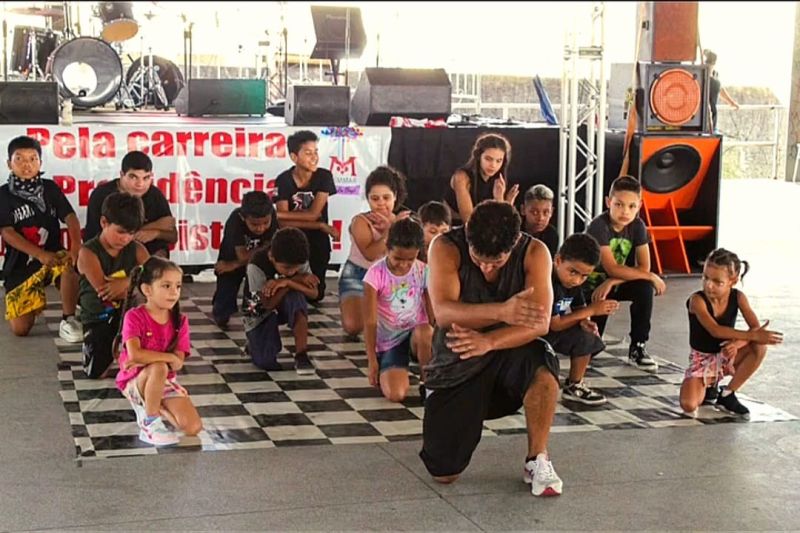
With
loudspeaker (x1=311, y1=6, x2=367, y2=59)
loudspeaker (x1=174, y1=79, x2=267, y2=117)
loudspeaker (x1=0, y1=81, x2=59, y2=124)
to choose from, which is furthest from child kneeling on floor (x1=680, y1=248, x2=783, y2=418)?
loudspeaker (x1=311, y1=6, x2=367, y2=59)

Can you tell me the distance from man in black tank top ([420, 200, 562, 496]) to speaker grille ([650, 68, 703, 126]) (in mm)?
→ 4842

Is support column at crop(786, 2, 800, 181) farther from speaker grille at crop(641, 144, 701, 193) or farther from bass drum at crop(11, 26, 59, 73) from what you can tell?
bass drum at crop(11, 26, 59, 73)

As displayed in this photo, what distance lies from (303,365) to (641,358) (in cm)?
162

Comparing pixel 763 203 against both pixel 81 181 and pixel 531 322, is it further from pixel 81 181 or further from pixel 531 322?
pixel 531 322

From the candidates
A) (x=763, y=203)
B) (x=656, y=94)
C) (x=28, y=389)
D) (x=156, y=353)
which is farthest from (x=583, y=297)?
(x=763, y=203)

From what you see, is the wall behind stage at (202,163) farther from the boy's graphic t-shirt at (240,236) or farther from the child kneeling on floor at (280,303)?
the child kneeling on floor at (280,303)

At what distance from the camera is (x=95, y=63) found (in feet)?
36.5

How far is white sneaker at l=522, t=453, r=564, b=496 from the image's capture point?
362cm

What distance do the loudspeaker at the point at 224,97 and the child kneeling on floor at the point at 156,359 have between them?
6137 mm

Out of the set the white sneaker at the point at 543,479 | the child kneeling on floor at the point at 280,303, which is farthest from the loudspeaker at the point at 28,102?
the white sneaker at the point at 543,479

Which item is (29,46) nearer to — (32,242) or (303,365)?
(32,242)

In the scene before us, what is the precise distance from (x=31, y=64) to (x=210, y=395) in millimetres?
9411

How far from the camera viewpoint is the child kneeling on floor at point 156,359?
13.6 feet

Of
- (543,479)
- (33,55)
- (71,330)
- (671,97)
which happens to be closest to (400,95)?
(671,97)
